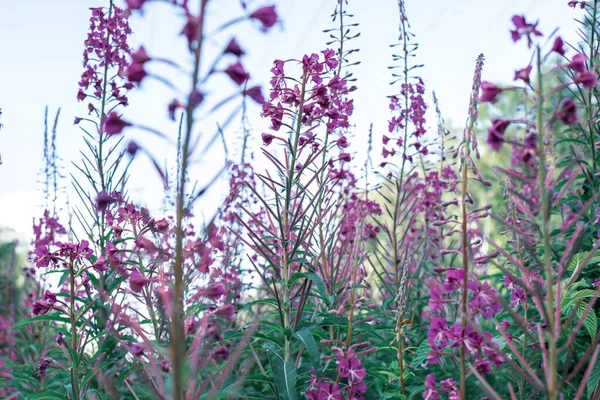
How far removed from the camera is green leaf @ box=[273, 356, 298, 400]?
7.98 feet

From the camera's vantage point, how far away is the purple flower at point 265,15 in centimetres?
157

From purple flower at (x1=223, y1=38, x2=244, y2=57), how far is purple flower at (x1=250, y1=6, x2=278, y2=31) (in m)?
0.11

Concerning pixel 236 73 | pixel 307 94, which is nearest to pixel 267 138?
pixel 307 94

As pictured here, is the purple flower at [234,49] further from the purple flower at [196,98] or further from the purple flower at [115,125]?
the purple flower at [115,125]

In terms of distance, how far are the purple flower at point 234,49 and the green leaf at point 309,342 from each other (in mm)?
1336

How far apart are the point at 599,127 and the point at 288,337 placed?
2597 mm

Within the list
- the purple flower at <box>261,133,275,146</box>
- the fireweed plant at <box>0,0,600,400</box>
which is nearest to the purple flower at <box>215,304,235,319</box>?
the fireweed plant at <box>0,0,600,400</box>

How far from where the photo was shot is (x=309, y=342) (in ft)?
7.91

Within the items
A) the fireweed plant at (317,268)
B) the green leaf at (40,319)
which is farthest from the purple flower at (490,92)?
the green leaf at (40,319)

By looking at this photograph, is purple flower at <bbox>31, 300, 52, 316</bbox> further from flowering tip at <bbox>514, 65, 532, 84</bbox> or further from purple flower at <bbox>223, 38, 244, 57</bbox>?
flowering tip at <bbox>514, 65, 532, 84</bbox>

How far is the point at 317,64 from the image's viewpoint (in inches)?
118

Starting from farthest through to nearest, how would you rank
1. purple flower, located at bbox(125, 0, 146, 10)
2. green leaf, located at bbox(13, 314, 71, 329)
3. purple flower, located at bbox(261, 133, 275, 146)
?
1. purple flower, located at bbox(261, 133, 275, 146)
2. green leaf, located at bbox(13, 314, 71, 329)
3. purple flower, located at bbox(125, 0, 146, 10)

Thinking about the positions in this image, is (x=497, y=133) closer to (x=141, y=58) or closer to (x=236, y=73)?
(x=236, y=73)

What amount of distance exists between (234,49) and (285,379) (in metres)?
1.59
